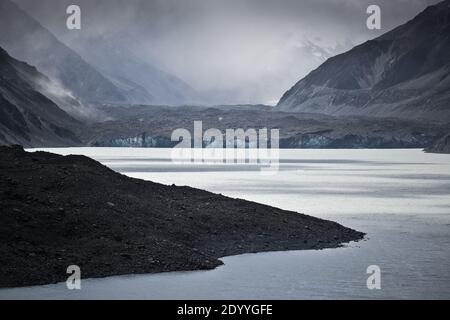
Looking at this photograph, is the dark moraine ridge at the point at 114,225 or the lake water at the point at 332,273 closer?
the lake water at the point at 332,273

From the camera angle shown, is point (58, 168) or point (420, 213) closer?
point (58, 168)

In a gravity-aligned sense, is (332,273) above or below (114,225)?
below

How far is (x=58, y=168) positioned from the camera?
43750mm

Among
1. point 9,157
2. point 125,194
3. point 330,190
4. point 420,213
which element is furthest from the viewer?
point 330,190

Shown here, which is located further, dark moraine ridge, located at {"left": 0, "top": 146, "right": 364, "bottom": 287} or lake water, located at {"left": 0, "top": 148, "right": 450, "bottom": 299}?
dark moraine ridge, located at {"left": 0, "top": 146, "right": 364, "bottom": 287}

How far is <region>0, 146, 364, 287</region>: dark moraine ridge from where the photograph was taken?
32.4 m

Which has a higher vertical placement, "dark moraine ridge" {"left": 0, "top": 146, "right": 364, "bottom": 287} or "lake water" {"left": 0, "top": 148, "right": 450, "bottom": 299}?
"dark moraine ridge" {"left": 0, "top": 146, "right": 364, "bottom": 287}

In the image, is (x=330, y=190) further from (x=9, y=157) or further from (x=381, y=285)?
(x=381, y=285)

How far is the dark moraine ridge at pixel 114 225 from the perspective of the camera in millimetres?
32406

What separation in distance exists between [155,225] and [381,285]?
12168 mm

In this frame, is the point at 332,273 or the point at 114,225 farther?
the point at 114,225

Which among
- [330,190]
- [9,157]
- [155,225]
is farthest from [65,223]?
[330,190]

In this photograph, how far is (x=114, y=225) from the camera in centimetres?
3675

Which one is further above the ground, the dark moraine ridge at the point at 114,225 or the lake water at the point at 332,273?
the dark moraine ridge at the point at 114,225
